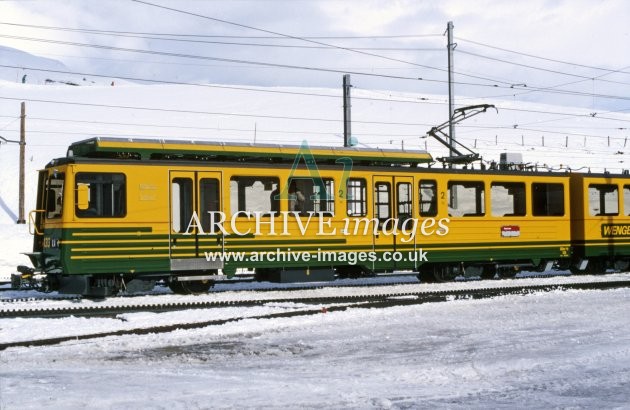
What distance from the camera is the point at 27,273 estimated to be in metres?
15.3

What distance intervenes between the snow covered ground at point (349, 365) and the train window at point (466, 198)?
608 centimetres

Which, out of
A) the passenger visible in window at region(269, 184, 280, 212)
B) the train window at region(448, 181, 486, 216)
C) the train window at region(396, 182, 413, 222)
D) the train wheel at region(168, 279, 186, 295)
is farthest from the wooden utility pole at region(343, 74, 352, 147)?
the train wheel at region(168, 279, 186, 295)

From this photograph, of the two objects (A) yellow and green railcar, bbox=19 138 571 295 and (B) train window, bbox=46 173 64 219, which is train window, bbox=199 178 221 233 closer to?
(A) yellow and green railcar, bbox=19 138 571 295

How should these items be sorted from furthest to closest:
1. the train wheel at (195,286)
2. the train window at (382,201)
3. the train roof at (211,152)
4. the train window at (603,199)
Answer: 1. the train window at (603,199)
2. the train window at (382,201)
3. the train wheel at (195,286)
4. the train roof at (211,152)

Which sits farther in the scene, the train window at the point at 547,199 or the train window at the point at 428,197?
the train window at the point at 547,199

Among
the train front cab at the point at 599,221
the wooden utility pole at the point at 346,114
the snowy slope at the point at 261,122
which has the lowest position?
the train front cab at the point at 599,221

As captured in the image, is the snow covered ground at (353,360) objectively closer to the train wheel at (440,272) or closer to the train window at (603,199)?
the train wheel at (440,272)

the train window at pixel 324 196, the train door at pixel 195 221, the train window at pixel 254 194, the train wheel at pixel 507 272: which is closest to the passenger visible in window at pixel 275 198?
the train window at pixel 254 194

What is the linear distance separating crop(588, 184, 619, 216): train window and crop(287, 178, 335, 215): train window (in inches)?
327

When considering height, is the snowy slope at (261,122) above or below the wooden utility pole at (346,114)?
above

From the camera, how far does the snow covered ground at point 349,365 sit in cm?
721

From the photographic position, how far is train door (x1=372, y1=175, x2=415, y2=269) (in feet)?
59.6

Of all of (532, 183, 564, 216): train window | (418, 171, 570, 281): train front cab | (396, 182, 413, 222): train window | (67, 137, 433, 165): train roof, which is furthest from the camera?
(532, 183, 564, 216): train window

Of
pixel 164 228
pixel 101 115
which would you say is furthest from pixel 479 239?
pixel 101 115
